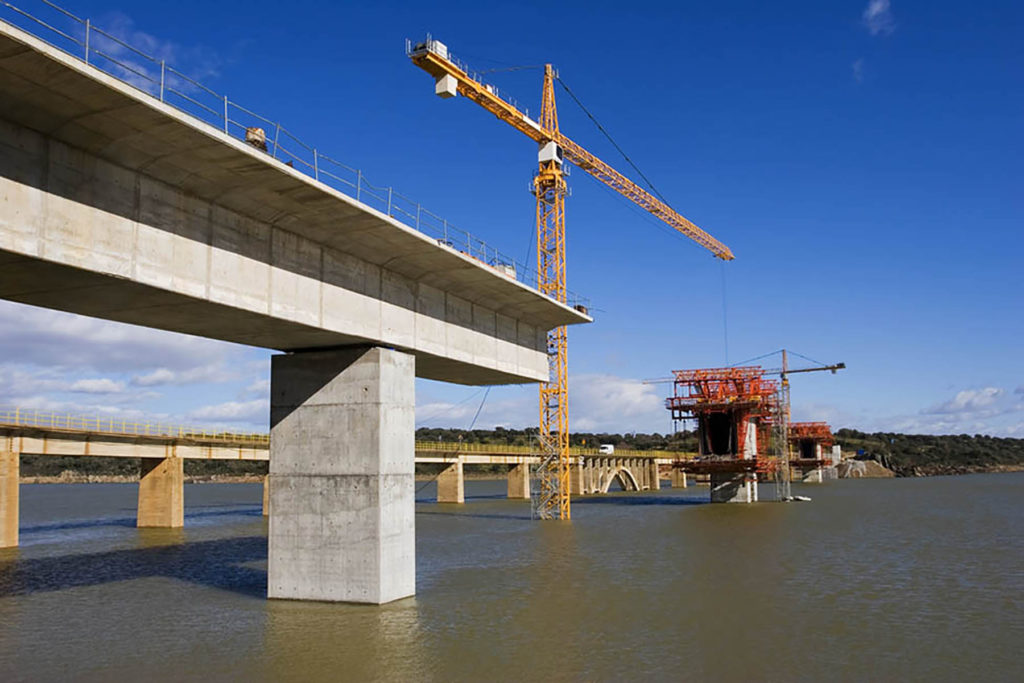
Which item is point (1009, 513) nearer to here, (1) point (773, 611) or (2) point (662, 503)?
(2) point (662, 503)

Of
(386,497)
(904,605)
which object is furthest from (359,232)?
(904,605)

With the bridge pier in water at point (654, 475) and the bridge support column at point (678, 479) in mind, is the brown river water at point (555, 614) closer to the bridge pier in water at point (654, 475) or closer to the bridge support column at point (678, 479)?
the bridge pier in water at point (654, 475)

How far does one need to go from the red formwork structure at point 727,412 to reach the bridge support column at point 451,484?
24.5 m

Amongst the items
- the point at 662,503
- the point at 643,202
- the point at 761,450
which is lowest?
the point at 662,503

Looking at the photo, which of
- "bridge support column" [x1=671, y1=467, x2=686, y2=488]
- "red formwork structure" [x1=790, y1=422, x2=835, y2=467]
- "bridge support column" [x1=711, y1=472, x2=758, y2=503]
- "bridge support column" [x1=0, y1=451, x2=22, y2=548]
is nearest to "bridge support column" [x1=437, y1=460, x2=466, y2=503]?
"bridge support column" [x1=711, y1=472, x2=758, y2=503]

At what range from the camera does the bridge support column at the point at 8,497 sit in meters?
43.2

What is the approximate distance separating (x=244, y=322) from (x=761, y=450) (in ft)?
253

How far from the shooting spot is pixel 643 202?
307 feet

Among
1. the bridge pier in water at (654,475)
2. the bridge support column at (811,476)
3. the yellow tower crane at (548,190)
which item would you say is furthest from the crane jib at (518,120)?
the bridge support column at (811,476)

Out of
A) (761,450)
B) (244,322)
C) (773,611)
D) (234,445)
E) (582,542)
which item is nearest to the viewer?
(244,322)

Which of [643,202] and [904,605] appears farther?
[643,202]

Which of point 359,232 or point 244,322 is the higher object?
point 359,232

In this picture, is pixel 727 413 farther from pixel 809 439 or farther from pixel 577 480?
pixel 809 439

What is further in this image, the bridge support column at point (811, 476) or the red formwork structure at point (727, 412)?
the bridge support column at point (811, 476)
